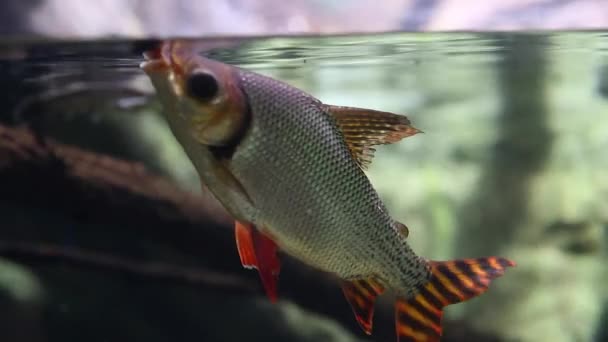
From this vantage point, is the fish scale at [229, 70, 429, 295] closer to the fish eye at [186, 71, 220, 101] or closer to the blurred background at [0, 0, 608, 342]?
the fish eye at [186, 71, 220, 101]

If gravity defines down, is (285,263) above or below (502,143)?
below

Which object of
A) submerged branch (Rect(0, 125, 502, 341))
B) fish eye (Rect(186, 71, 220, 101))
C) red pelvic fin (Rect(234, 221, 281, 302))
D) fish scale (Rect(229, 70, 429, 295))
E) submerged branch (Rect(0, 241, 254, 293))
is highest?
fish eye (Rect(186, 71, 220, 101))

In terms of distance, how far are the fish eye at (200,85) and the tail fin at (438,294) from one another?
3.11 feet

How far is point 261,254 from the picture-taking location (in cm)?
141

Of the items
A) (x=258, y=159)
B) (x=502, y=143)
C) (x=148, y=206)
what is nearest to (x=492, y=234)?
(x=502, y=143)

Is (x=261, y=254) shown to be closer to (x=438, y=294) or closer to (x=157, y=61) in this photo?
(x=157, y=61)

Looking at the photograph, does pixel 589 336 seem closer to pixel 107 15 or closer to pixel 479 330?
pixel 479 330

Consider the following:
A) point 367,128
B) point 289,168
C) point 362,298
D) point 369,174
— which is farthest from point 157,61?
point 369,174

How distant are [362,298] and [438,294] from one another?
32cm

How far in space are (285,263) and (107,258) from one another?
1.48m

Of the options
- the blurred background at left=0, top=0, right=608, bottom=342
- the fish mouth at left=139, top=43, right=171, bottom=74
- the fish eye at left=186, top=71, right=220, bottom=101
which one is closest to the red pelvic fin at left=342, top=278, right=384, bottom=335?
the fish eye at left=186, top=71, right=220, bottom=101

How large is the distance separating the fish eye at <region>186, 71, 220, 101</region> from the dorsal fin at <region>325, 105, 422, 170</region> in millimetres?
350

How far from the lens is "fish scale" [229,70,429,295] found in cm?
143

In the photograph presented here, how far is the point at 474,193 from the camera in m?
5.73
